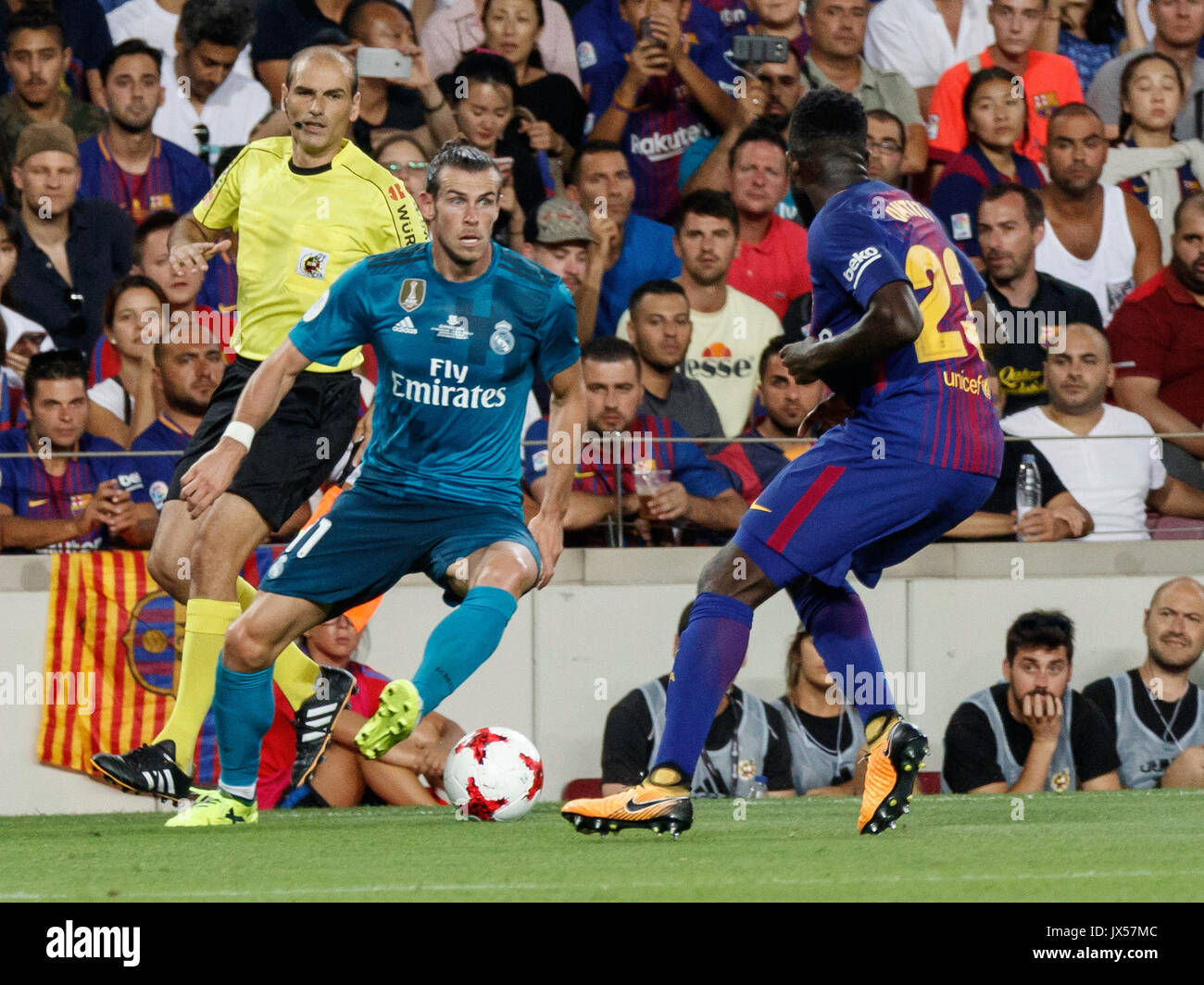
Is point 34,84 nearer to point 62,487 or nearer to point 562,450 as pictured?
point 62,487

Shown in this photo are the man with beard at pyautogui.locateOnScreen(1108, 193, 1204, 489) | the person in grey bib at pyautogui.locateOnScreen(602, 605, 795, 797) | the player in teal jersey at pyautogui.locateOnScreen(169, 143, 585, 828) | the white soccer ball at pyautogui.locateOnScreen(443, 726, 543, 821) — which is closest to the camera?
the player in teal jersey at pyautogui.locateOnScreen(169, 143, 585, 828)

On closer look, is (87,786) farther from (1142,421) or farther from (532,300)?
(1142,421)

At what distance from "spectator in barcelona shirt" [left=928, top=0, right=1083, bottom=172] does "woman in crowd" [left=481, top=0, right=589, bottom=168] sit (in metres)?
2.07

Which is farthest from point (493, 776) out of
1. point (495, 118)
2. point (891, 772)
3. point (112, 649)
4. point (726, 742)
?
point (495, 118)

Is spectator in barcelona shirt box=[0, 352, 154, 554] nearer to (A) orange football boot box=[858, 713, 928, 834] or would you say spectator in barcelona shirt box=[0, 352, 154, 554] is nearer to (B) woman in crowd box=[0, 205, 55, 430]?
(B) woman in crowd box=[0, 205, 55, 430]

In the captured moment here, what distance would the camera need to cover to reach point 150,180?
9.45m

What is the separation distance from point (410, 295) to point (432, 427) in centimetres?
43

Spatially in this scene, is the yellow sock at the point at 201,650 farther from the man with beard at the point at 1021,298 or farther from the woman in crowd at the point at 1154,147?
the woman in crowd at the point at 1154,147

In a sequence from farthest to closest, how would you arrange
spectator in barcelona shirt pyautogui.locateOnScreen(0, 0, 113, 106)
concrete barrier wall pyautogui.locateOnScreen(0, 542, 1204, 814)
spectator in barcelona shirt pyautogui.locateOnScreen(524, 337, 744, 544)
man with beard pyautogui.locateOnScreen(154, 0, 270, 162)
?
spectator in barcelona shirt pyautogui.locateOnScreen(0, 0, 113, 106), man with beard pyautogui.locateOnScreen(154, 0, 270, 162), concrete barrier wall pyautogui.locateOnScreen(0, 542, 1204, 814), spectator in barcelona shirt pyautogui.locateOnScreen(524, 337, 744, 544)

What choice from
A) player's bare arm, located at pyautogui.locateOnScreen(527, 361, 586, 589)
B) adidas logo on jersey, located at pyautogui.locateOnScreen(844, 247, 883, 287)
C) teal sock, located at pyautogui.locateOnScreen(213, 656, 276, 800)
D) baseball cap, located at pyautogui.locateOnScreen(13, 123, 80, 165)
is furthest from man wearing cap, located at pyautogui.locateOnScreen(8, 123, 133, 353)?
adidas logo on jersey, located at pyautogui.locateOnScreen(844, 247, 883, 287)

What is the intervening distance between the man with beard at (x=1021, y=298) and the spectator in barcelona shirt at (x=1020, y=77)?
3.28ft

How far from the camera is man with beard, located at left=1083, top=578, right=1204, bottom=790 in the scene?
8.13 metres

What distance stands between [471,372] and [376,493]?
0.50m

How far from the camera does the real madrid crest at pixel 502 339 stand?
575 centimetres
